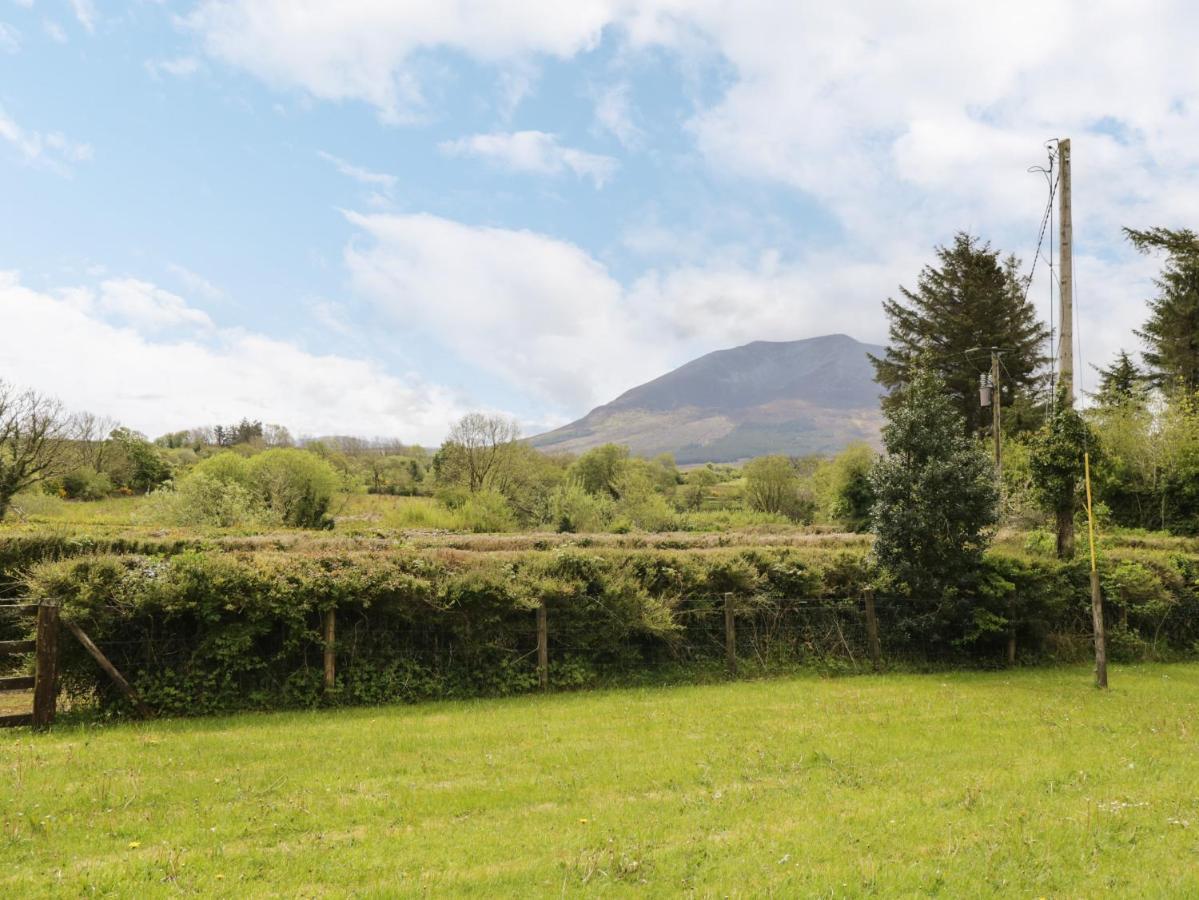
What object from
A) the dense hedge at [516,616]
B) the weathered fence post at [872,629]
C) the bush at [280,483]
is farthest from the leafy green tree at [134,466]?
the weathered fence post at [872,629]

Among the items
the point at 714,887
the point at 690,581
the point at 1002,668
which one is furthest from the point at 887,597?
the point at 714,887

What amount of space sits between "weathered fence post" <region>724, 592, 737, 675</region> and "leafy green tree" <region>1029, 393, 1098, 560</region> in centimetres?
652

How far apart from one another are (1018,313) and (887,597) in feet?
124

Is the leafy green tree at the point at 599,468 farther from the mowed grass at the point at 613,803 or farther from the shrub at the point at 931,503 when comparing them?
the mowed grass at the point at 613,803

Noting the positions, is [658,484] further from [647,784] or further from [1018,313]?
[647,784]

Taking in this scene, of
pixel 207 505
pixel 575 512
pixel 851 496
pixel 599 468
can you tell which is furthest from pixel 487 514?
pixel 599 468

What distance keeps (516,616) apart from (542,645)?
67 cm

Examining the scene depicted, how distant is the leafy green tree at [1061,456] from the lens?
1315 centimetres

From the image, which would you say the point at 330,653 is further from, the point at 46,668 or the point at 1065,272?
the point at 1065,272

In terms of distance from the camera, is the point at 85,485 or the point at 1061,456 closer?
the point at 1061,456

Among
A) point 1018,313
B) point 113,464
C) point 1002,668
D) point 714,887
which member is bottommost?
point 1002,668

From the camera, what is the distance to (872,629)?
1436 centimetres

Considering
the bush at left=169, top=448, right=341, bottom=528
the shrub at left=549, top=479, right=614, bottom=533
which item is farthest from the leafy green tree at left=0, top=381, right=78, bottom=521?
the shrub at left=549, top=479, right=614, bottom=533

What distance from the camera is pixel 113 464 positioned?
5834 centimetres
